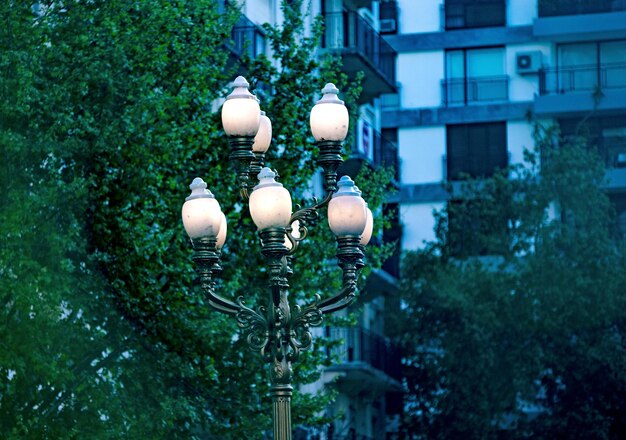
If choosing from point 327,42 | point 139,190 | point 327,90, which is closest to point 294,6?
point 139,190

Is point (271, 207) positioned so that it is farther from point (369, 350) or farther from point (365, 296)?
point (365, 296)

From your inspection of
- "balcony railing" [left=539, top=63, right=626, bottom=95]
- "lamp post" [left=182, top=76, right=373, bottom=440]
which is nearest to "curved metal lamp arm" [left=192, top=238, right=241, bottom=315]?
"lamp post" [left=182, top=76, right=373, bottom=440]

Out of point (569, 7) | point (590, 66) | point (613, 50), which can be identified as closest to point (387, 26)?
point (569, 7)

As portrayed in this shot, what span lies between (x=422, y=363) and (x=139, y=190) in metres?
23.2

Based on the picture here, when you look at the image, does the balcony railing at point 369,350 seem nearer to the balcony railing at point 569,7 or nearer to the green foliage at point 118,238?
the balcony railing at point 569,7

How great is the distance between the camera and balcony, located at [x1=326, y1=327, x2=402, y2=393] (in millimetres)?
48344

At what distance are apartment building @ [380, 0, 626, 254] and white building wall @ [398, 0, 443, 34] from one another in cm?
3

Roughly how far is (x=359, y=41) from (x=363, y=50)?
0.34 m

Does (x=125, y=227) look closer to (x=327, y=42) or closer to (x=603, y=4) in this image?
(x=327, y=42)

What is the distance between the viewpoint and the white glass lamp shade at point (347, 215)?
17969 millimetres

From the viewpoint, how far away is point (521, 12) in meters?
58.1

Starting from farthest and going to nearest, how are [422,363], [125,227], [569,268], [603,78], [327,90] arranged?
1. [603,78]
2. [422,363]
3. [569,268]
4. [125,227]
5. [327,90]

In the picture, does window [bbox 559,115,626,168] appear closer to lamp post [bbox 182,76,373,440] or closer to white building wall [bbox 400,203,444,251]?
white building wall [bbox 400,203,444,251]

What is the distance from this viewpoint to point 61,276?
23.3 meters
